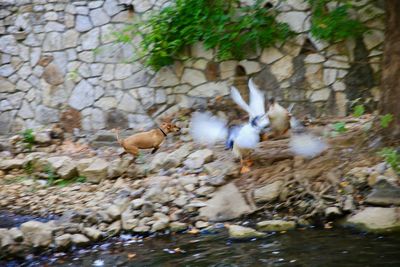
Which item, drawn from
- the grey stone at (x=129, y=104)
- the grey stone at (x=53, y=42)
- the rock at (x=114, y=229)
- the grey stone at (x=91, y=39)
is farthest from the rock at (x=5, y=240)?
the grey stone at (x=53, y=42)

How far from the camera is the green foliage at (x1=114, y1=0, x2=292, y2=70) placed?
7.67 meters

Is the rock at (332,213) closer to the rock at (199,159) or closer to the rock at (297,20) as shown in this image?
the rock at (199,159)

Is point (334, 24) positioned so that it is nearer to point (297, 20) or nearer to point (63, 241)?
point (297, 20)

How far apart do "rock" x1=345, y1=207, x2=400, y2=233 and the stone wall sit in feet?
8.90

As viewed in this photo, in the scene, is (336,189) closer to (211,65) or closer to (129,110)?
(211,65)

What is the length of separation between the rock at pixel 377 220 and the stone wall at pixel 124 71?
2.71 meters

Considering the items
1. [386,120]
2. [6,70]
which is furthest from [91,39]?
[386,120]

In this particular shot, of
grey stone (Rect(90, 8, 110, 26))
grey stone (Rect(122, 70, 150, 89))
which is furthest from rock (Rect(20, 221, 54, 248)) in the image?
grey stone (Rect(90, 8, 110, 26))

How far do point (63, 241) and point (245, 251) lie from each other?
5.42 ft

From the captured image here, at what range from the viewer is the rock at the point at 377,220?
4.72 meters

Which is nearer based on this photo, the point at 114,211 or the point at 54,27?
the point at 114,211

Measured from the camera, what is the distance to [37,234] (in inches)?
196

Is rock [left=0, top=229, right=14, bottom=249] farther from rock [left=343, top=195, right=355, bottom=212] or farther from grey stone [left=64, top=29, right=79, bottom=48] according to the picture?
grey stone [left=64, top=29, right=79, bottom=48]

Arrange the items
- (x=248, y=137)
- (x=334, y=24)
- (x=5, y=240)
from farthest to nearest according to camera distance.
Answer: (x=334, y=24) → (x=248, y=137) → (x=5, y=240)
